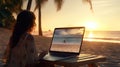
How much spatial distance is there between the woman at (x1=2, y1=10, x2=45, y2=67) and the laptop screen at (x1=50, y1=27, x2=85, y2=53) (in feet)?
1.89

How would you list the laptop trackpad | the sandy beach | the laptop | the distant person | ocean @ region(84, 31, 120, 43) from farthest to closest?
ocean @ region(84, 31, 120, 43), the sandy beach, the laptop, the laptop trackpad, the distant person

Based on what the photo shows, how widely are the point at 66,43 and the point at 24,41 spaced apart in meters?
0.70

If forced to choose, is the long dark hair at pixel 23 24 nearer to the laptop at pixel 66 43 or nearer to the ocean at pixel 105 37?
the laptop at pixel 66 43

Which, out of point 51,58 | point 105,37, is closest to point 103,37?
point 105,37

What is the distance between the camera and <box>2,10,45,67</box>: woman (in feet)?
12.2

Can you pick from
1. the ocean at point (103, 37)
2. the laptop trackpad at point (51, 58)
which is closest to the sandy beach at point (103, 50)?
the laptop trackpad at point (51, 58)

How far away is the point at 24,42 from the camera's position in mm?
3713

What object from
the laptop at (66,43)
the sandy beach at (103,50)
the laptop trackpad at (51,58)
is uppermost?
the laptop at (66,43)

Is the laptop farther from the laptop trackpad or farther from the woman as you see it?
the woman

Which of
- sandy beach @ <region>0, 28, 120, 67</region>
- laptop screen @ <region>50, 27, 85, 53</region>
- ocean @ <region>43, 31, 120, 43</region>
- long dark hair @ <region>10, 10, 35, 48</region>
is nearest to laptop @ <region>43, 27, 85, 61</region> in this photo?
laptop screen @ <region>50, 27, 85, 53</region>

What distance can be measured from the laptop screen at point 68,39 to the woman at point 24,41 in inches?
22.7

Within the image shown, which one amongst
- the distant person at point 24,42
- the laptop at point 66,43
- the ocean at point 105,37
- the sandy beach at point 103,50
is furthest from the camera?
the ocean at point 105,37

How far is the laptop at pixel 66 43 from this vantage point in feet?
13.4

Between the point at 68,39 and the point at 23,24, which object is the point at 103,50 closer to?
the point at 68,39
